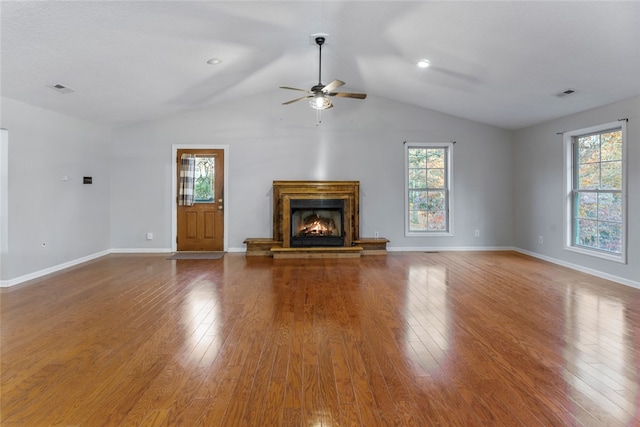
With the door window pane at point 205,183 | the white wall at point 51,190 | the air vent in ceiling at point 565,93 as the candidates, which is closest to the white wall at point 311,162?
the door window pane at point 205,183

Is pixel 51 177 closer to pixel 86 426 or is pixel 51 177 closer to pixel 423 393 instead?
pixel 86 426

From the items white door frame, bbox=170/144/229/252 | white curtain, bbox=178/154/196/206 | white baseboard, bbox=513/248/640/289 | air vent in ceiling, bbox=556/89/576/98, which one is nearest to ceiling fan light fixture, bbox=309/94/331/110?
white door frame, bbox=170/144/229/252

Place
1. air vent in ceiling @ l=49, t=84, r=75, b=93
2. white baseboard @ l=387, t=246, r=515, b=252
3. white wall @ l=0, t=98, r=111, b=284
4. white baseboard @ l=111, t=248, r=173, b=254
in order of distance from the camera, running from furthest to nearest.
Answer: white baseboard @ l=387, t=246, r=515, b=252
white baseboard @ l=111, t=248, r=173, b=254
white wall @ l=0, t=98, r=111, b=284
air vent in ceiling @ l=49, t=84, r=75, b=93

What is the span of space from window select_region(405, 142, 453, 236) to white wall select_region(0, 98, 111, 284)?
5.90 meters

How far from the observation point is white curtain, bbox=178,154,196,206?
6.55 meters

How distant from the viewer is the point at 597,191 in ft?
15.8

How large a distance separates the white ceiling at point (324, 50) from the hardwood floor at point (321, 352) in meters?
2.54

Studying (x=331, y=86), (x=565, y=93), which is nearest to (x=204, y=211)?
(x=331, y=86)

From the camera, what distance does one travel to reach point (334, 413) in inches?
68.5

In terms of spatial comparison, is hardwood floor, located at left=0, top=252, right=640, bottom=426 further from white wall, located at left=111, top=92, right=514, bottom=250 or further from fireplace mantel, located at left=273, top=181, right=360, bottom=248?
white wall, located at left=111, top=92, right=514, bottom=250

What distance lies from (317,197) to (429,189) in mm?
2324

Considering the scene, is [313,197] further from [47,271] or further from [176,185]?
[47,271]

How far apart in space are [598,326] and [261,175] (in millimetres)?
5457

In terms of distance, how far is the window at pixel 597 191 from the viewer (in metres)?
4.49
